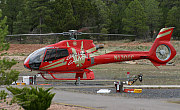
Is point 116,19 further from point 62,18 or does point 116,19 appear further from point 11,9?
point 11,9

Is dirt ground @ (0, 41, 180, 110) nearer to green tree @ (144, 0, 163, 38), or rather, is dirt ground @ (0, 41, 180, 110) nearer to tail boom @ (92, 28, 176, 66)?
tail boom @ (92, 28, 176, 66)

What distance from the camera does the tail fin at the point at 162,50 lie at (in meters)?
22.2

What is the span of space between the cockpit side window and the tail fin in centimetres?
685

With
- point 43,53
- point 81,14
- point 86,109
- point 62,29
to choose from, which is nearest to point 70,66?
point 43,53

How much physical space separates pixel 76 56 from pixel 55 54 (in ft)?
5.18

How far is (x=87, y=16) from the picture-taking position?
232 feet

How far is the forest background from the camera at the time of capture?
67.1 metres

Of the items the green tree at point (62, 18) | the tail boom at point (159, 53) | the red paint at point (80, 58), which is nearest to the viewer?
the red paint at point (80, 58)

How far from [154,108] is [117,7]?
80.9 meters

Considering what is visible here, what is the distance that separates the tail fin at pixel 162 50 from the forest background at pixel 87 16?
143 ft

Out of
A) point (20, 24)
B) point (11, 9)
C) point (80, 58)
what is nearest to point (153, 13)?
point (20, 24)

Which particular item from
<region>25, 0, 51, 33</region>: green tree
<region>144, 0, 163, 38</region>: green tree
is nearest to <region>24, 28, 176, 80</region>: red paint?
<region>25, 0, 51, 33</region>: green tree

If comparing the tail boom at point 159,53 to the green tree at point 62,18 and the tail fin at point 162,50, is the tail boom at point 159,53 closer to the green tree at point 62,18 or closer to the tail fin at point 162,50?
the tail fin at point 162,50

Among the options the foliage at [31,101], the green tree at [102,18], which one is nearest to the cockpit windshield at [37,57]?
the foliage at [31,101]
